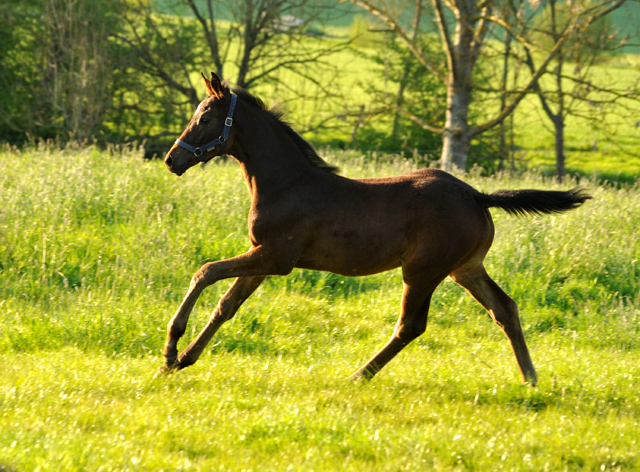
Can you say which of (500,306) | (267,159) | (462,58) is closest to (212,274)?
(267,159)

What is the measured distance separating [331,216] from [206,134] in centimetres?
110

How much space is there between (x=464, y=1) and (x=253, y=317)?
925 centimetres

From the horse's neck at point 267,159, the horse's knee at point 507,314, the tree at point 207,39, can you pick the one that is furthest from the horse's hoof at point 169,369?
the tree at point 207,39

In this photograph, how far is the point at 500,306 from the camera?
5.11m

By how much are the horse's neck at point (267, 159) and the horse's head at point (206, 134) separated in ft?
0.57

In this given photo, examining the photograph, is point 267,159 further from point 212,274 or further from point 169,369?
point 169,369

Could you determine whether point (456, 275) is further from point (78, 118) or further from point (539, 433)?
point (78, 118)

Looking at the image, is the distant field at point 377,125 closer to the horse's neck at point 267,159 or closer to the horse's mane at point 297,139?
the horse's mane at point 297,139

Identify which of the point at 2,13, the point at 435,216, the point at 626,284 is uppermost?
the point at 2,13

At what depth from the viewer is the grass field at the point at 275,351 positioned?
3.73m

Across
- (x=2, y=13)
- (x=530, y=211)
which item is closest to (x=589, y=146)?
(x=2, y=13)

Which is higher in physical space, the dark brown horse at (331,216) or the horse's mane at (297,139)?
the horse's mane at (297,139)

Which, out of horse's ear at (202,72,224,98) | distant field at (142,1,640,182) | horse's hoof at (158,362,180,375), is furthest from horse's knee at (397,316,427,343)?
distant field at (142,1,640,182)

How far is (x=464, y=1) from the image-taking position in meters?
12.7
